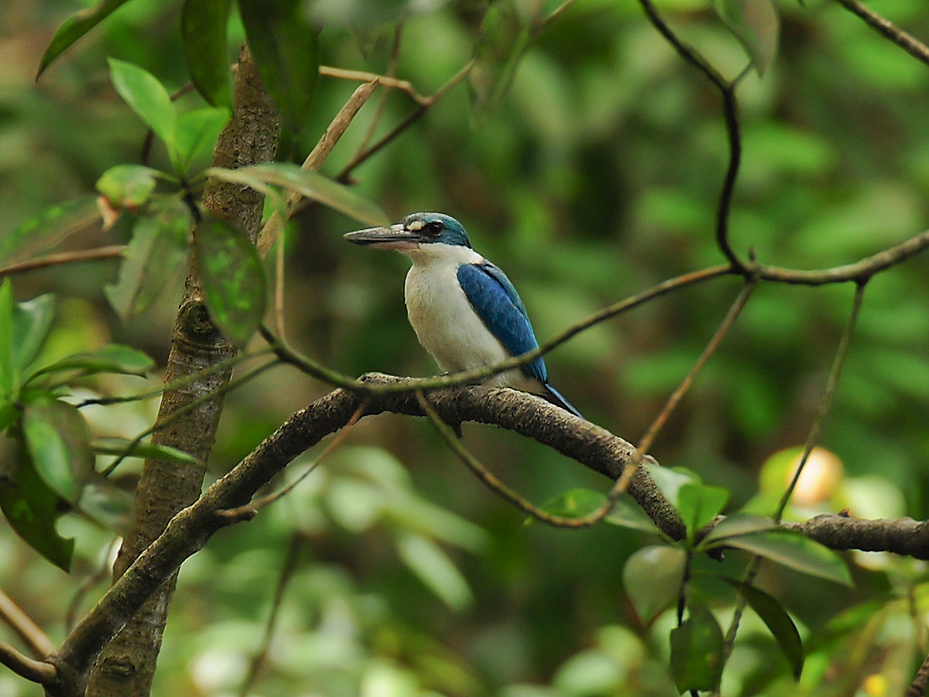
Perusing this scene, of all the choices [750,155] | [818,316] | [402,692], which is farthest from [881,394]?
[402,692]

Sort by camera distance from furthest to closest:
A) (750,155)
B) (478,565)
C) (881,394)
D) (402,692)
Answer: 1. (478,565)
2. (750,155)
3. (881,394)
4. (402,692)

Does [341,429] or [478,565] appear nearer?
[341,429]

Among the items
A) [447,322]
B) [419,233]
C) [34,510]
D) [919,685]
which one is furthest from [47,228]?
[419,233]

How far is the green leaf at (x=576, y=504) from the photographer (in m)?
1.05

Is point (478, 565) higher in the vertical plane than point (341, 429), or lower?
lower

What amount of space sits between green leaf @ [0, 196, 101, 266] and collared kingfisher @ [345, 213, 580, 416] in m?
1.34

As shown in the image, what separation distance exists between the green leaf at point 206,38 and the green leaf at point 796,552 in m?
0.66

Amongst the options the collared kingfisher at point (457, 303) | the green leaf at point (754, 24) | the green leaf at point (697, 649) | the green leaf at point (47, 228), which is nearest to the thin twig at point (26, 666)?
the green leaf at point (47, 228)

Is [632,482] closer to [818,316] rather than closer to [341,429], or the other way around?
[341,429]

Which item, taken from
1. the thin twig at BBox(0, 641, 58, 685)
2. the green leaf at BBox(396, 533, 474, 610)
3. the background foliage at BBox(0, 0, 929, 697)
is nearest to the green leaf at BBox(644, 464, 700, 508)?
the thin twig at BBox(0, 641, 58, 685)

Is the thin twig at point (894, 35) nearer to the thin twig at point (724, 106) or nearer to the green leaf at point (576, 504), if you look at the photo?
the thin twig at point (724, 106)

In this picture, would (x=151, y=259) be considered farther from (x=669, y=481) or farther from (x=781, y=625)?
(x=781, y=625)

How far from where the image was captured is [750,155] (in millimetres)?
3725

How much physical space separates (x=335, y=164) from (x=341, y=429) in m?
2.08
